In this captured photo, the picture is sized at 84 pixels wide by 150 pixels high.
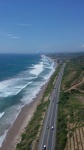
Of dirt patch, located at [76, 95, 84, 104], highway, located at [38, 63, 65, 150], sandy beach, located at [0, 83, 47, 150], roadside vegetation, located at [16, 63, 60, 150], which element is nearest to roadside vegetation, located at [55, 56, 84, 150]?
dirt patch, located at [76, 95, 84, 104]

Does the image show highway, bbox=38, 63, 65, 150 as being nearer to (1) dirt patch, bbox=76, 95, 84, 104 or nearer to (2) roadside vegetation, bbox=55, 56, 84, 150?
(2) roadside vegetation, bbox=55, 56, 84, 150

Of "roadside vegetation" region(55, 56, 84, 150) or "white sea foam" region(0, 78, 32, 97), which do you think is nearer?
"roadside vegetation" region(55, 56, 84, 150)

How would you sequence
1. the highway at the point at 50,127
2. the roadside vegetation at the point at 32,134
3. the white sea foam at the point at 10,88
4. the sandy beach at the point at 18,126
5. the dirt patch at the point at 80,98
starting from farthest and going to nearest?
the white sea foam at the point at 10,88 < the dirt patch at the point at 80,98 < the sandy beach at the point at 18,126 < the roadside vegetation at the point at 32,134 < the highway at the point at 50,127

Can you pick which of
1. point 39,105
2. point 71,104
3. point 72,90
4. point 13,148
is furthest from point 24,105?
point 13,148

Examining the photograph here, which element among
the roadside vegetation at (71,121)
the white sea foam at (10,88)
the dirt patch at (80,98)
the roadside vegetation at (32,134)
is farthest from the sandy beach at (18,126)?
the dirt patch at (80,98)

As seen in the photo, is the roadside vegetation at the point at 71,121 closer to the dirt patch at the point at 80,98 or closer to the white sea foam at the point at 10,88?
the dirt patch at the point at 80,98

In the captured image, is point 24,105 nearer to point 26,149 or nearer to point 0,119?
point 0,119

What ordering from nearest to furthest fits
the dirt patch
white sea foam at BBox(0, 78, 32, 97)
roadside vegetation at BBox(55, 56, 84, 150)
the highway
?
roadside vegetation at BBox(55, 56, 84, 150)
the highway
the dirt patch
white sea foam at BBox(0, 78, 32, 97)

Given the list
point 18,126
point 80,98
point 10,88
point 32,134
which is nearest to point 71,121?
point 32,134

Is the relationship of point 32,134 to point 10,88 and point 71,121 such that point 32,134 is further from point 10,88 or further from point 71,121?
point 10,88
